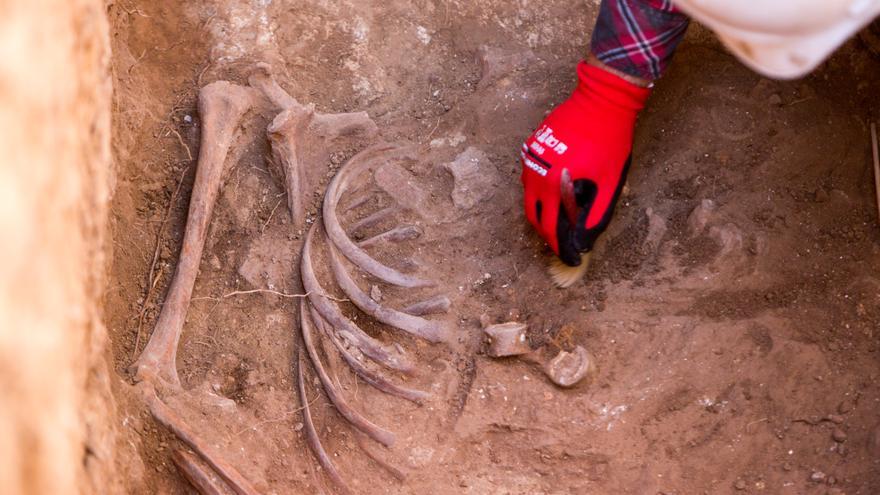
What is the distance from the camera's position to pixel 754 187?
1885 mm

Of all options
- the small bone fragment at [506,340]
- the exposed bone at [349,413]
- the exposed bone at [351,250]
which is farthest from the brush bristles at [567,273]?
the exposed bone at [349,413]

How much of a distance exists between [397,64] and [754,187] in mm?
975

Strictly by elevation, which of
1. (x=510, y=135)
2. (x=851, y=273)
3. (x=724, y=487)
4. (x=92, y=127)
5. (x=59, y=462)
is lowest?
(x=724, y=487)

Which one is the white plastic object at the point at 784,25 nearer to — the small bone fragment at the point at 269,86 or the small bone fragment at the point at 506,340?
the small bone fragment at the point at 506,340

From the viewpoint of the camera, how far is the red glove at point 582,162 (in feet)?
6.02

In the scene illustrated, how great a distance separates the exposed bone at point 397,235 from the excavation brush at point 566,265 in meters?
0.34

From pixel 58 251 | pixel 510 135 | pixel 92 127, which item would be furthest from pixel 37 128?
pixel 510 135

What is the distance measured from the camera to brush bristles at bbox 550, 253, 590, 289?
6.20 feet

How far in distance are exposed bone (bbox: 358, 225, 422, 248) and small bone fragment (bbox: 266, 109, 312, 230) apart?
0.17 metres

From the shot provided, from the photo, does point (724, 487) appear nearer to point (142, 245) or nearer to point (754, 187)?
point (754, 187)

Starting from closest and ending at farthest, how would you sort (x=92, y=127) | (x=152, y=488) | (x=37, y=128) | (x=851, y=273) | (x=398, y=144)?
1. (x=37, y=128)
2. (x=92, y=127)
3. (x=152, y=488)
4. (x=851, y=273)
5. (x=398, y=144)

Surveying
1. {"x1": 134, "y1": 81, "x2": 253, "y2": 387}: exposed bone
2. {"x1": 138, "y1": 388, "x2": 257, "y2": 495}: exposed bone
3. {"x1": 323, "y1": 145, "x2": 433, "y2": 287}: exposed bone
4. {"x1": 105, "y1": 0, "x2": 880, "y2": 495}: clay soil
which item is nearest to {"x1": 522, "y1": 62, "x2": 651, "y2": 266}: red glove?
{"x1": 105, "y1": 0, "x2": 880, "y2": 495}: clay soil

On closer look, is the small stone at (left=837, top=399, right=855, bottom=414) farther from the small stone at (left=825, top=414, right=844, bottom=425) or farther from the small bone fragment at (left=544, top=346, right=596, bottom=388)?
the small bone fragment at (left=544, top=346, right=596, bottom=388)

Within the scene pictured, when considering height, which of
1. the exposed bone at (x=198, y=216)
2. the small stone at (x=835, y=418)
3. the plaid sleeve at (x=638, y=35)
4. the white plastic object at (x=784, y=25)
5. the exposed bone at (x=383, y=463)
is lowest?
the small stone at (x=835, y=418)
